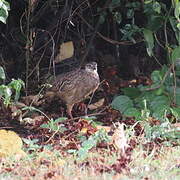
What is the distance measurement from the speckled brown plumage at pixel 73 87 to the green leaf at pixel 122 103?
1.44 ft

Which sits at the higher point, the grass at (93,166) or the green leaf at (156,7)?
Result: the green leaf at (156,7)

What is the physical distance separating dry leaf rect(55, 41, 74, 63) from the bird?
2.12 ft

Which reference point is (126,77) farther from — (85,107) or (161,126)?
(161,126)

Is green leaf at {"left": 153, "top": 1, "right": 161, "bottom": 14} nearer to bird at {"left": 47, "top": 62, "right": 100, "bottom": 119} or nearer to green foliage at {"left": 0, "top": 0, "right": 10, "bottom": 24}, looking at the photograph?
bird at {"left": 47, "top": 62, "right": 100, "bottom": 119}

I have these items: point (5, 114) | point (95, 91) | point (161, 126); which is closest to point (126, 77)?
point (95, 91)

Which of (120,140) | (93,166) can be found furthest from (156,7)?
(93,166)

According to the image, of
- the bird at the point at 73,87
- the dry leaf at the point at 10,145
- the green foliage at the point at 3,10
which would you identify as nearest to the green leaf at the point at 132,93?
the bird at the point at 73,87

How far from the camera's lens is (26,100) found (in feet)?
23.6

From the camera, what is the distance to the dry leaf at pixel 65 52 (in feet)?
26.1

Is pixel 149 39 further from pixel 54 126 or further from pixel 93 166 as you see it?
pixel 93 166

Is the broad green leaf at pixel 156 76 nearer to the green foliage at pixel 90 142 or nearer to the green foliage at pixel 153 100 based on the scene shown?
the green foliage at pixel 153 100

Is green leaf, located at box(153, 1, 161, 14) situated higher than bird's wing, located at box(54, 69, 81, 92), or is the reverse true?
green leaf, located at box(153, 1, 161, 14)

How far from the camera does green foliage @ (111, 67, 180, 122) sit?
6.58 meters

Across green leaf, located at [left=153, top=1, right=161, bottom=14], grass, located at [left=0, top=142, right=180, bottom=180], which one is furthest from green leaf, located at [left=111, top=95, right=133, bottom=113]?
grass, located at [left=0, top=142, right=180, bottom=180]
